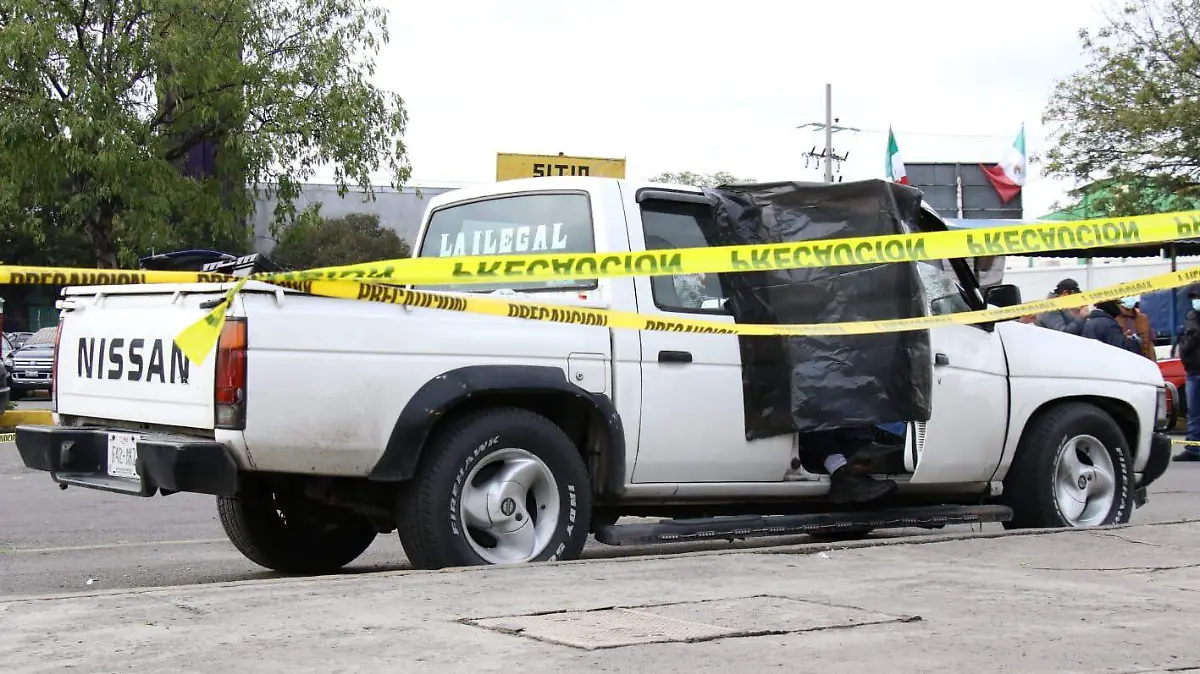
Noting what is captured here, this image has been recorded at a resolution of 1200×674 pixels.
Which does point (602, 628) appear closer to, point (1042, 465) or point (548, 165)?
point (1042, 465)

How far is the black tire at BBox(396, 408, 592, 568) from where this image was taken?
607 centimetres

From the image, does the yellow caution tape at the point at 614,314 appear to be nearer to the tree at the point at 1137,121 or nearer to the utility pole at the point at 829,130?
the tree at the point at 1137,121

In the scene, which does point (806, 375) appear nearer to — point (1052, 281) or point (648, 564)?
point (648, 564)

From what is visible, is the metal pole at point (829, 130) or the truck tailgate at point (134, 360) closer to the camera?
the truck tailgate at point (134, 360)

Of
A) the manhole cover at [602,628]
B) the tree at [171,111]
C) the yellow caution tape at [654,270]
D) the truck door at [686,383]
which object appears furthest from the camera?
the tree at [171,111]

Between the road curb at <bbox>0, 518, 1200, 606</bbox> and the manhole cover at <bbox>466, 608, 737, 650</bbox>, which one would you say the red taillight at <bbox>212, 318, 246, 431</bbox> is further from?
the manhole cover at <bbox>466, 608, 737, 650</bbox>

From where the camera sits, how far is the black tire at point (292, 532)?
6.84 metres

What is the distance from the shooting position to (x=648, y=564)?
623cm

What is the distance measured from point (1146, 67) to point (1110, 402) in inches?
971

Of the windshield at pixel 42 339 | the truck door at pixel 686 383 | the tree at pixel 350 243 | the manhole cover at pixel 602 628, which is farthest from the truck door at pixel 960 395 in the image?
the tree at pixel 350 243

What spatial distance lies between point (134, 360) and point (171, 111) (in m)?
19.7

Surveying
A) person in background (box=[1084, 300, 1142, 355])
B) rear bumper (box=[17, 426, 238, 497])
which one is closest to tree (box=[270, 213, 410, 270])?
person in background (box=[1084, 300, 1142, 355])

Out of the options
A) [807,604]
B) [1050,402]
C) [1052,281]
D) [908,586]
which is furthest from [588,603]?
[1052,281]

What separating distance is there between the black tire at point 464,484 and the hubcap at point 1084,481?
121 inches
